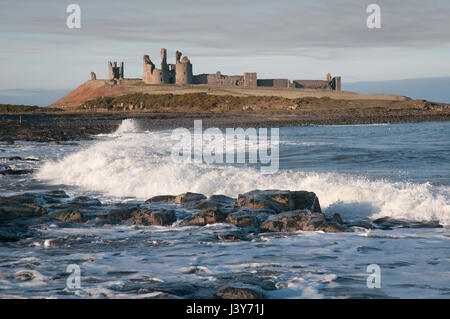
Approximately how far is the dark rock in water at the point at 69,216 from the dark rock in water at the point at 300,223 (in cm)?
322

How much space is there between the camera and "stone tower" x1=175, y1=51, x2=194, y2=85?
85125 millimetres

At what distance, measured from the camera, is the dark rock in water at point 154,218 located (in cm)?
857

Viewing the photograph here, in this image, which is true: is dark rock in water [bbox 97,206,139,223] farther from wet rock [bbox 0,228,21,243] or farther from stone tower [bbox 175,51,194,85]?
stone tower [bbox 175,51,194,85]

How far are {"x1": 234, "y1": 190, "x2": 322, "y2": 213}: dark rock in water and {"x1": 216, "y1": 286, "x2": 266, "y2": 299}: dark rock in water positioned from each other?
392cm

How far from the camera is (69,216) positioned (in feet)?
28.9

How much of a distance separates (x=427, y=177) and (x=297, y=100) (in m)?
47.6

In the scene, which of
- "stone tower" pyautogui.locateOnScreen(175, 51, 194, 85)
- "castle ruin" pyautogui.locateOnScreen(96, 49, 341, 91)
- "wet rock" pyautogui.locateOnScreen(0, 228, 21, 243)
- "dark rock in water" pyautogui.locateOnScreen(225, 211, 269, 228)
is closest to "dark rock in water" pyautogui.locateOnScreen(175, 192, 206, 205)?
"dark rock in water" pyautogui.locateOnScreen(225, 211, 269, 228)

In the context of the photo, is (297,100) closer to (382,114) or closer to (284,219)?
(382,114)

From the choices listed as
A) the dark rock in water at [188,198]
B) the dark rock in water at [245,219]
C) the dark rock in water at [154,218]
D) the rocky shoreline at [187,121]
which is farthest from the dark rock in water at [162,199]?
the rocky shoreline at [187,121]

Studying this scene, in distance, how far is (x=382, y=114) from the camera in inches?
1871

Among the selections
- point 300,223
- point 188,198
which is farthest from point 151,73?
point 300,223

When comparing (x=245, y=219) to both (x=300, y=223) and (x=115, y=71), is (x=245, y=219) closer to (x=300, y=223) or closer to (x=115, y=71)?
(x=300, y=223)
